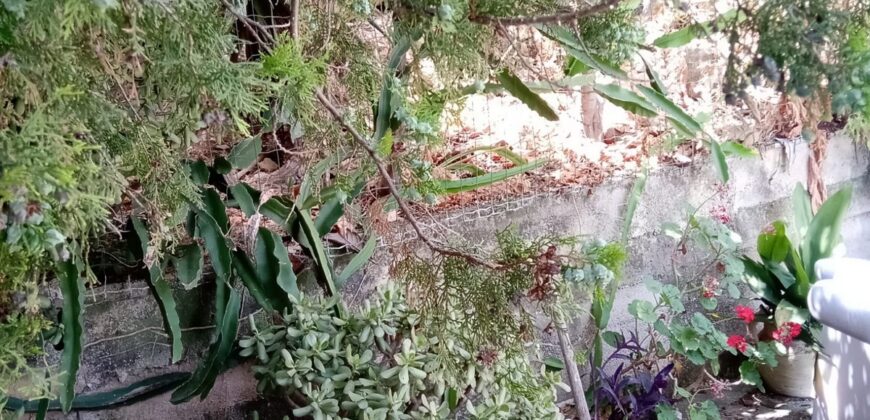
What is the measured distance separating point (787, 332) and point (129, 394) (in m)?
1.79

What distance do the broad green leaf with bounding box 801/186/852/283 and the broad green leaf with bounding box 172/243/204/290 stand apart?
5.95 feet

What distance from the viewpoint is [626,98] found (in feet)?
4.85

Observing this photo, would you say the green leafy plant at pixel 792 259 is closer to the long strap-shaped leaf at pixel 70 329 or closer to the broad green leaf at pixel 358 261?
the broad green leaf at pixel 358 261

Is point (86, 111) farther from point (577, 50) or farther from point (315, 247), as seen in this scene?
point (315, 247)

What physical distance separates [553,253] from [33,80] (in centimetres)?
59

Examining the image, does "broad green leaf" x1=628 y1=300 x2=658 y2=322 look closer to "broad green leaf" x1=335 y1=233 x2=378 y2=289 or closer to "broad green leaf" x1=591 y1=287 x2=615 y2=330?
"broad green leaf" x1=591 y1=287 x2=615 y2=330

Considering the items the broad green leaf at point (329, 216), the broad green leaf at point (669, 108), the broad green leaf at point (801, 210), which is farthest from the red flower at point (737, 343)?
the broad green leaf at point (329, 216)

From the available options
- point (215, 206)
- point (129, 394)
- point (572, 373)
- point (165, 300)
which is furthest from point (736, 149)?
point (129, 394)

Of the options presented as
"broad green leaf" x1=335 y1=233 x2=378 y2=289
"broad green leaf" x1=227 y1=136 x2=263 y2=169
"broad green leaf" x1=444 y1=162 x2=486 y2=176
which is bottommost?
"broad green leaf" x1=335 y1=233 x2=378 y2=289

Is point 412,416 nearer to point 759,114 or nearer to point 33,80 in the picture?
point 33,80

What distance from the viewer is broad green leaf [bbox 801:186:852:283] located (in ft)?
7.00

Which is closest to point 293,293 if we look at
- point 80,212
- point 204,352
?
point 204,352

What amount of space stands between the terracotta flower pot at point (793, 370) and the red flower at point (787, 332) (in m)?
0.13

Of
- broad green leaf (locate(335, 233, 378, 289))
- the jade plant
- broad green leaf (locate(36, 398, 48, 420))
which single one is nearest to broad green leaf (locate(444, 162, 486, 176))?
broad green leaf (locate(335, 233, 378, 289))
